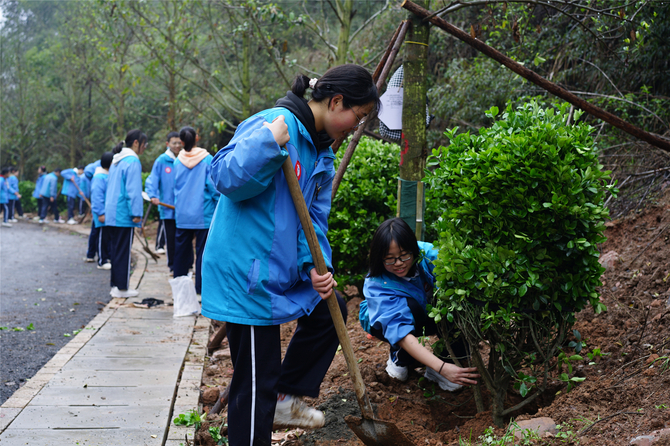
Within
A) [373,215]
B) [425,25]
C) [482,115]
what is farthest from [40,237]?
[425,25]

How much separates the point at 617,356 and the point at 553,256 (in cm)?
103

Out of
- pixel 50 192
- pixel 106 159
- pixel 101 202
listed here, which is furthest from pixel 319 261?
pixel 50 192

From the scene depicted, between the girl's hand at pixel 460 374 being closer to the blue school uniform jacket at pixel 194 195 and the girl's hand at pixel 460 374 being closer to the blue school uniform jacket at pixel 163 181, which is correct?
the blue school uniform jacket at pixel 194 195

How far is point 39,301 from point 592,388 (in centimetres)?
690

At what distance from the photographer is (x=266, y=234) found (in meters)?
2.32

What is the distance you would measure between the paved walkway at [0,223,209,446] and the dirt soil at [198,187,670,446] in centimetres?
22

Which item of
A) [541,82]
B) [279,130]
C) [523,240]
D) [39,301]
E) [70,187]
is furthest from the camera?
[70,187]

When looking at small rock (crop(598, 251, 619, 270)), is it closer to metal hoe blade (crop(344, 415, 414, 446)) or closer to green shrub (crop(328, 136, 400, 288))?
green shrub (crop(328, 136, 400, 288))

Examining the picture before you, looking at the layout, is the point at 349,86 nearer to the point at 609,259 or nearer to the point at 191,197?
the point at 609,259

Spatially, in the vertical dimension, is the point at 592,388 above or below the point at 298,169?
below

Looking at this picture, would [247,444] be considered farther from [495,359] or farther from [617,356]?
[617,356]

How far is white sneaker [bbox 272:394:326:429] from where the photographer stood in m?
2.79

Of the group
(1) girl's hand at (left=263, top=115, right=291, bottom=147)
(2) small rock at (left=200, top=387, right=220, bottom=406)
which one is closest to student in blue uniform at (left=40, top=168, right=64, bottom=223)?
(2) small rock at (left=200, top=387, right=220, bottom=406)

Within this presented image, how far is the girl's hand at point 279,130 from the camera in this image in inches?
86.6
